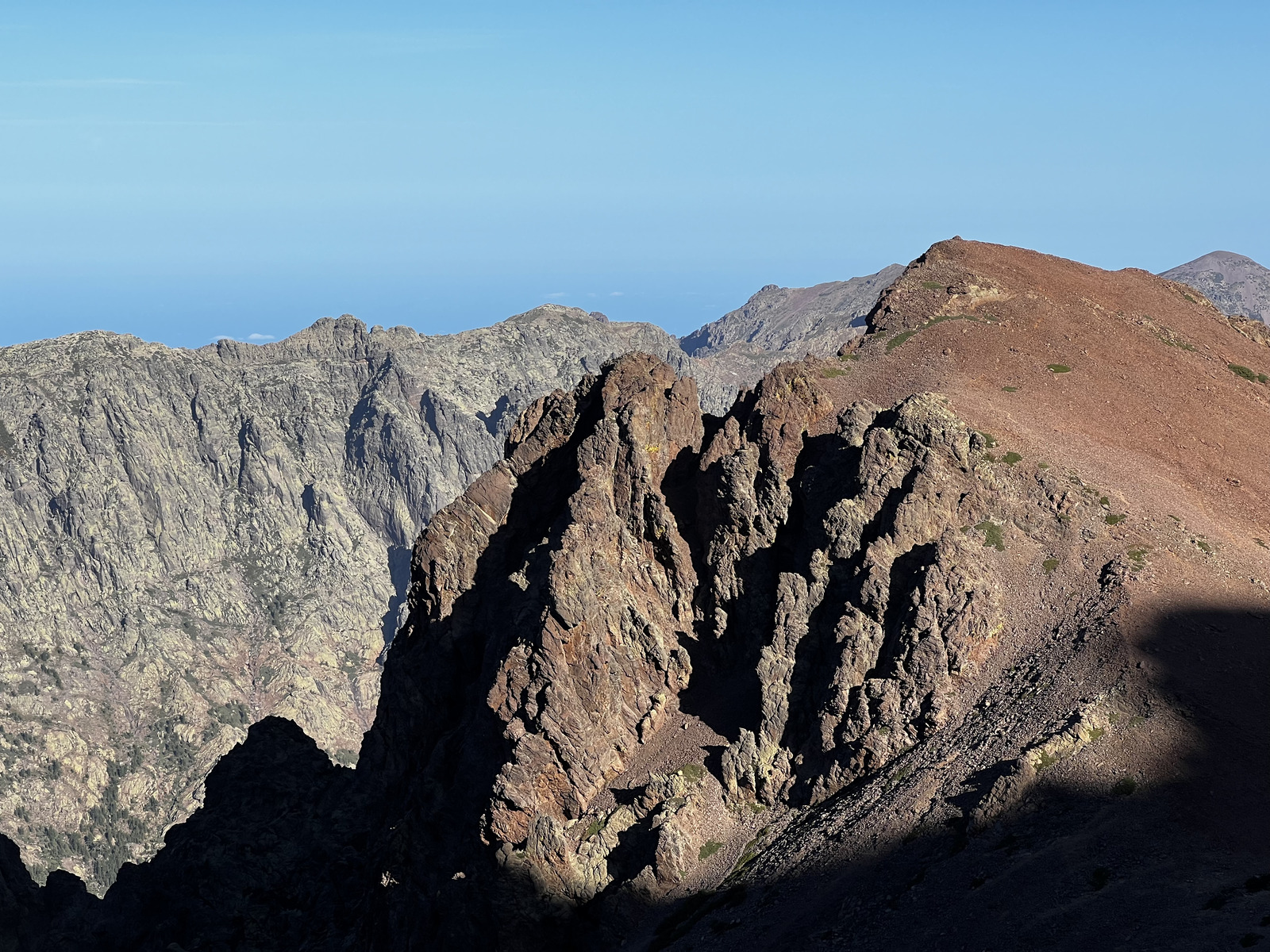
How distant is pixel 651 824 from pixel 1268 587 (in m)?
40.8

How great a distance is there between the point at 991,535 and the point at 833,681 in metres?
14.2

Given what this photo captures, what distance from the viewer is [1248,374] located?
115250 millimetres

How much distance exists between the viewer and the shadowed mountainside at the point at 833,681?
6544 centimetres

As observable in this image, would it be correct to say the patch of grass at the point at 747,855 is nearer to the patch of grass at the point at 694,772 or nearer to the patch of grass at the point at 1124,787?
the patch of grass at the point at 694,772

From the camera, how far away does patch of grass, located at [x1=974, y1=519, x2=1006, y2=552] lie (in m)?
81.0

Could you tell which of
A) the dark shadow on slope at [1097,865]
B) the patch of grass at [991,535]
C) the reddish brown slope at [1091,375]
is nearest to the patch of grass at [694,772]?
the dark shadow on slope at [1097,865]

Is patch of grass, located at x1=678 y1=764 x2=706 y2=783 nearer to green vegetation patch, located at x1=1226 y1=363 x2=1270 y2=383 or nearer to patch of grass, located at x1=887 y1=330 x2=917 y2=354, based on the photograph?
patch of grass, located at x1=887 y1=330 x2=917 y2=354

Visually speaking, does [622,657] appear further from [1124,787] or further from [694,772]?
[1124,787]

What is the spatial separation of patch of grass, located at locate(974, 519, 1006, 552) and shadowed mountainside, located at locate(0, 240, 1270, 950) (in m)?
0.23

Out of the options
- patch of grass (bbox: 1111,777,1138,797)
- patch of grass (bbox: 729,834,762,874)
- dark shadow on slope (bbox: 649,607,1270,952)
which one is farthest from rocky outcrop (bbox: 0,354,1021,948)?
patch of grass (bbox: 1111,777,1138,797)

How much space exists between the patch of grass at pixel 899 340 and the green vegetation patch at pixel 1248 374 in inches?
1187

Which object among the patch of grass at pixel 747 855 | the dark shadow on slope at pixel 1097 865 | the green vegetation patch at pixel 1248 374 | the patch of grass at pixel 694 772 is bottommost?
the dark shadow on slope at pixel 1097 865

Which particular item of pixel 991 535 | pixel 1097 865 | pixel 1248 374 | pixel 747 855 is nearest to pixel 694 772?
pixel 747 855

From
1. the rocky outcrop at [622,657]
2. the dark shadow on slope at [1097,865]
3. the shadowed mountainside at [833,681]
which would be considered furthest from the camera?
the rocky outcrop at [622,657]
